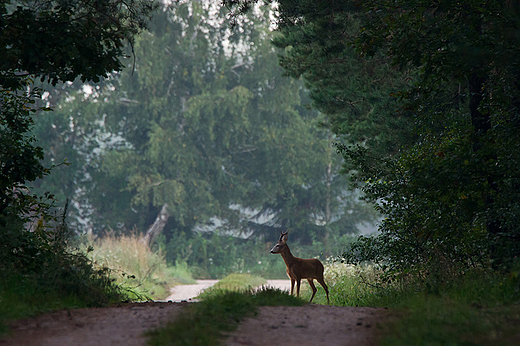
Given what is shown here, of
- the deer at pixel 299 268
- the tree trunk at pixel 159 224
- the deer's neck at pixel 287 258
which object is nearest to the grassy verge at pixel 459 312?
the deer at pixel 299 268

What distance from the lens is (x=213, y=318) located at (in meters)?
6.52

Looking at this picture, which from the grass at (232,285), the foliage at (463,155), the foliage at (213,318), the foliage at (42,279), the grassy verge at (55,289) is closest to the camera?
the foliage at (213,318)

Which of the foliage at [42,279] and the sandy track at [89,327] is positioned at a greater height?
the foliage at [42,279]

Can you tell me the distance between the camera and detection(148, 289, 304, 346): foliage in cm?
559

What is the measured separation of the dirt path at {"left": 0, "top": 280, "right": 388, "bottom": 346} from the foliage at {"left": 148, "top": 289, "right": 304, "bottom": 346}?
0.16m

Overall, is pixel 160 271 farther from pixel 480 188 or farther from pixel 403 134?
pixel 480 188

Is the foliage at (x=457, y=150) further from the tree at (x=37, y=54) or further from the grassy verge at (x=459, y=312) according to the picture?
the tree at (x=37, y=54)

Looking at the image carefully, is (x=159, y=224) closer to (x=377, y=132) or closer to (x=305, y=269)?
(x=377, y=132)

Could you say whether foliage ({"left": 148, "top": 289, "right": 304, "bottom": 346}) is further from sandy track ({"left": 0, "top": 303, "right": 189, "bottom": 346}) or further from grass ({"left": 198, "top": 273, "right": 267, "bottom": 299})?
grass ({"left": 198, "top": 273, "right": 267, "bottom": 299})

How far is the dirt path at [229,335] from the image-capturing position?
18.9ft

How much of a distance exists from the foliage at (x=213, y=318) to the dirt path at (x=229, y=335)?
164 mm

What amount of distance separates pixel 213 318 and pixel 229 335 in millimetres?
612

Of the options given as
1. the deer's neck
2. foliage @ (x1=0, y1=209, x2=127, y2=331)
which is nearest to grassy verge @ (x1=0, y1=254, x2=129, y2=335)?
foliage @ (x1=0, y1=209, x2=127, y2=331)

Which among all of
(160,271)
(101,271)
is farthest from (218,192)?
(101,271)
